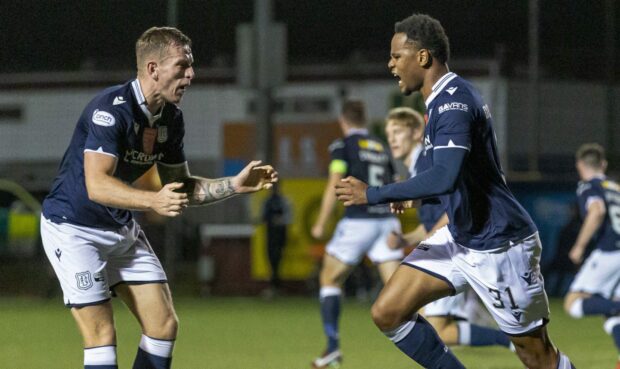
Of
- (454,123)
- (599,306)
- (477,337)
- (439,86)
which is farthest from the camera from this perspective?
(599,306)

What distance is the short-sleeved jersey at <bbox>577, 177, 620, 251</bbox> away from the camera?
1105 cm

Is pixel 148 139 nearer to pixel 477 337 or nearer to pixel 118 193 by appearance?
pixel 118 193

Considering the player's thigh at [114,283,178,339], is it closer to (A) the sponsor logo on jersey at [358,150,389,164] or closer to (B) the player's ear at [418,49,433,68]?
(B) the player's ear at [418,49,433,68]

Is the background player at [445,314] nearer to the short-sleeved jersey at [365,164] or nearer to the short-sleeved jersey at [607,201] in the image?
the short-sleeved jersey at [365,164]

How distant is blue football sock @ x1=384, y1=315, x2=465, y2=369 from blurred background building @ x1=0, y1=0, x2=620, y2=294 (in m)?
12.0

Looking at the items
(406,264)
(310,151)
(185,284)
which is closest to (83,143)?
(406,264)

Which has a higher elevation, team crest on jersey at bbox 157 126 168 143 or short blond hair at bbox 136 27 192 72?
short blond hair at bbox 136 27 192 72

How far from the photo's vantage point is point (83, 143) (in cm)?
642

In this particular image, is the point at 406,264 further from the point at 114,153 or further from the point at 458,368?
the point at 114,153

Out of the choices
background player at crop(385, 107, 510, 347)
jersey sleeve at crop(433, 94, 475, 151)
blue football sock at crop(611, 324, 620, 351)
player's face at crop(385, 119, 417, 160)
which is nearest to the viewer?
jersey sleeve at crop(433, 94, 475, 151)

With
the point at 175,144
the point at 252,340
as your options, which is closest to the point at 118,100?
the point at 175,144

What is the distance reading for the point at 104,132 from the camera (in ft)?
20.1

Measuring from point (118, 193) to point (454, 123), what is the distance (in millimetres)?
1677

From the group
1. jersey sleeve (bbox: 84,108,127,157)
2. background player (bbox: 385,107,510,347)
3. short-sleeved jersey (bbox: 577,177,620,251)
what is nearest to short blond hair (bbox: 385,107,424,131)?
background player (bbox: 385,107,510,347)
